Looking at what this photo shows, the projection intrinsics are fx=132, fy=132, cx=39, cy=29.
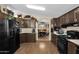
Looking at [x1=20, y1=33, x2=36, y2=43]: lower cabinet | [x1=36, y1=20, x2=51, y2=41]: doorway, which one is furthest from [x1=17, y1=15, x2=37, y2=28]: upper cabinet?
[x1=36, y1=20, x2=51, y2=41]: doorway

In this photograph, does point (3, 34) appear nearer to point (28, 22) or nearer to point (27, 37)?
point (27, 37)

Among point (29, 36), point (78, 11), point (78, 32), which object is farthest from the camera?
point (29, 36)

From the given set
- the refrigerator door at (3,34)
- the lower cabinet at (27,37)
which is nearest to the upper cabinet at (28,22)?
the lower cabinet at (27,37)

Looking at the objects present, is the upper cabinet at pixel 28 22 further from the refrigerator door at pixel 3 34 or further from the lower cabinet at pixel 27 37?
the refrigerator door at pixel 3 34

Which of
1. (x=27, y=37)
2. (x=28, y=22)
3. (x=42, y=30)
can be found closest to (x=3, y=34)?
(x=27, y=37)

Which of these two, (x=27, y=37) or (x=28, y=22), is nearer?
(x=27, y=37)

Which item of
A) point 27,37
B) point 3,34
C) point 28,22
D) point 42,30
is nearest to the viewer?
point 3,34

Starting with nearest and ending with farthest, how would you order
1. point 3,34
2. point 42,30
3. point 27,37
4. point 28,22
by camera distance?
point 3,34 → point 27,37 → point 28,22 → point 42,30

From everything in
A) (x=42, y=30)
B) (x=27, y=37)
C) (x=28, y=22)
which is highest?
(x=28, y=22)

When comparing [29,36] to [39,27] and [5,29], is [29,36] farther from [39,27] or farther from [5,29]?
[5,29]
